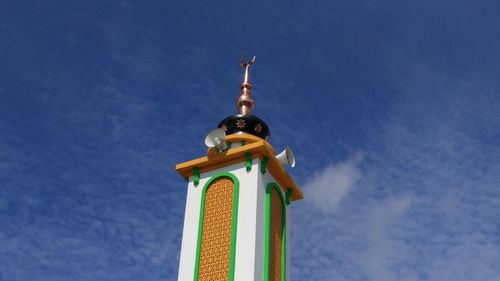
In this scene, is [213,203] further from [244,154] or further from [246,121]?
[246,121]

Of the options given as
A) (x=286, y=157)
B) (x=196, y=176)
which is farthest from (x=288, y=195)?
(x=196, y=176)

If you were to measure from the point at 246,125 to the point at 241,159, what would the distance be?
146 centimetres

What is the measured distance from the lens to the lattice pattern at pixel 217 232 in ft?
40.0

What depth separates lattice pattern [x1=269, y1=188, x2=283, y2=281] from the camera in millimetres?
12617

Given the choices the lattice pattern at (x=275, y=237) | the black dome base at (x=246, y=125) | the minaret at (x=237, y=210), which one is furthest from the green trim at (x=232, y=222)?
the black dome base at (x=246, y=125)

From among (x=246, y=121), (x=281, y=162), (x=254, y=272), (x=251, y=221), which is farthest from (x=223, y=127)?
(x=254, y=272)

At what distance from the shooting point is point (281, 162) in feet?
45.7

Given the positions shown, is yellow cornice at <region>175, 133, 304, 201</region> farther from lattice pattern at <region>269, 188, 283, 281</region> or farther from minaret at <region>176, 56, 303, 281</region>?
lattice pattern at <region>269, 188, 283, 281</region>

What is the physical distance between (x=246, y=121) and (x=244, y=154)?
1607 mm

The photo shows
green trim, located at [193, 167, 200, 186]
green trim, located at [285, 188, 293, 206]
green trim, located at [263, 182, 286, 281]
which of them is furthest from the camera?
green trim, located at [285, 188, 293, 206]

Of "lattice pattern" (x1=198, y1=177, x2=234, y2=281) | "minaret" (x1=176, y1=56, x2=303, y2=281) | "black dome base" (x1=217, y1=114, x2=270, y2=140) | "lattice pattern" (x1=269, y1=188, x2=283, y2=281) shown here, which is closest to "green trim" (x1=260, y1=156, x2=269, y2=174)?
"minaret" (x1=176, y1=56, x2=303, y2=281)

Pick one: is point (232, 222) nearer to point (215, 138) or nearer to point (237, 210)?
point (237, 210)

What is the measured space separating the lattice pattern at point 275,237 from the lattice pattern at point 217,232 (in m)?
0.87

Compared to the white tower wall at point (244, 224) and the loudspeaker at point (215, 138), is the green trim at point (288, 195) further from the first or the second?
the loudspeaker at point (215, 138)
